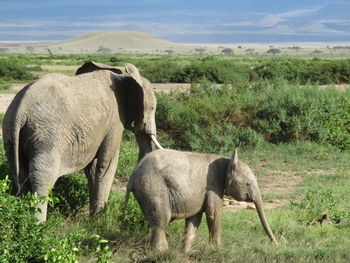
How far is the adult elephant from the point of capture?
6.56 meters

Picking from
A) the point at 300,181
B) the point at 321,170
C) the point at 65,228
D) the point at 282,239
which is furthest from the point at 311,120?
the point at 65,228

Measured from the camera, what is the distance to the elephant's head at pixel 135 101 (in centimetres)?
756

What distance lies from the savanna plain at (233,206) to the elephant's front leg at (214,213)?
13 centimetres

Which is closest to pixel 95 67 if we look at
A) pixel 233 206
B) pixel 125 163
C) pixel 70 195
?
pixel 70 195

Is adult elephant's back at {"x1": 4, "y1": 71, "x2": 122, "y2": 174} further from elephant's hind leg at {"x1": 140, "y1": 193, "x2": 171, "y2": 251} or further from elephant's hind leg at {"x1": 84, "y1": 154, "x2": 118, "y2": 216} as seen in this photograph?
elephant's hind leg at {"x1": 140, "y1": 193, "x2": 171, "y2": 251}

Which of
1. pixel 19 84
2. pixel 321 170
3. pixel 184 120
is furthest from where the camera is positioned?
pixel 19 84

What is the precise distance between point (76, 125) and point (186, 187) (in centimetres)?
134

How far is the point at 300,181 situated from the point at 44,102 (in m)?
6.90

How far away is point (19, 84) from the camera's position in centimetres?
3434

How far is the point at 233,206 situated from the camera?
10.3 metres

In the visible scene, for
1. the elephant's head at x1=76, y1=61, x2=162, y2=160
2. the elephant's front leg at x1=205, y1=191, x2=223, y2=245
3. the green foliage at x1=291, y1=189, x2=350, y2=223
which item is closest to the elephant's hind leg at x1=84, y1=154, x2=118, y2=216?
the elephant's head at x1=76, y1=61, x2=162, y2=160

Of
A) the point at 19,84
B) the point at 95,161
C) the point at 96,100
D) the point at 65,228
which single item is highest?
the point at 96,100

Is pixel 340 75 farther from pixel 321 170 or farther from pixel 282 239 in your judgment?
pixel 282 239

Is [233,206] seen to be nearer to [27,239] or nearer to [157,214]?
[157,214]
